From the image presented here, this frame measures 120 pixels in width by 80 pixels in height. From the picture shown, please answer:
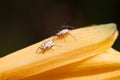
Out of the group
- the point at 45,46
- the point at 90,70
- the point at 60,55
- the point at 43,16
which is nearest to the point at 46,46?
the point at 45,46

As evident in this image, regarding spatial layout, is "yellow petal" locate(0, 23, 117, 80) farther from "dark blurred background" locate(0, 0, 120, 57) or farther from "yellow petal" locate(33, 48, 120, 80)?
"dark blurred background" locate(0, 0, 120, 57)

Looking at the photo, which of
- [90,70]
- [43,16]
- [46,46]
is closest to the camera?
[90,70]

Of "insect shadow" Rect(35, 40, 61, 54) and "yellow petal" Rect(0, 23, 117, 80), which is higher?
"insect shadow" Rect(35, 40, 61, 54)

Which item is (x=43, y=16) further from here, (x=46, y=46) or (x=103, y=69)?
(x=103, y=69)

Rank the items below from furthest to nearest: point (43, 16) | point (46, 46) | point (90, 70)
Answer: point (43, 16) → point (46, 46) → point (90, 70)

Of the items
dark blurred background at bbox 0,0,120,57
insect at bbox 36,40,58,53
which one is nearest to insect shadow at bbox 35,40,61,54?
insect at bbox 36,40,58,53
